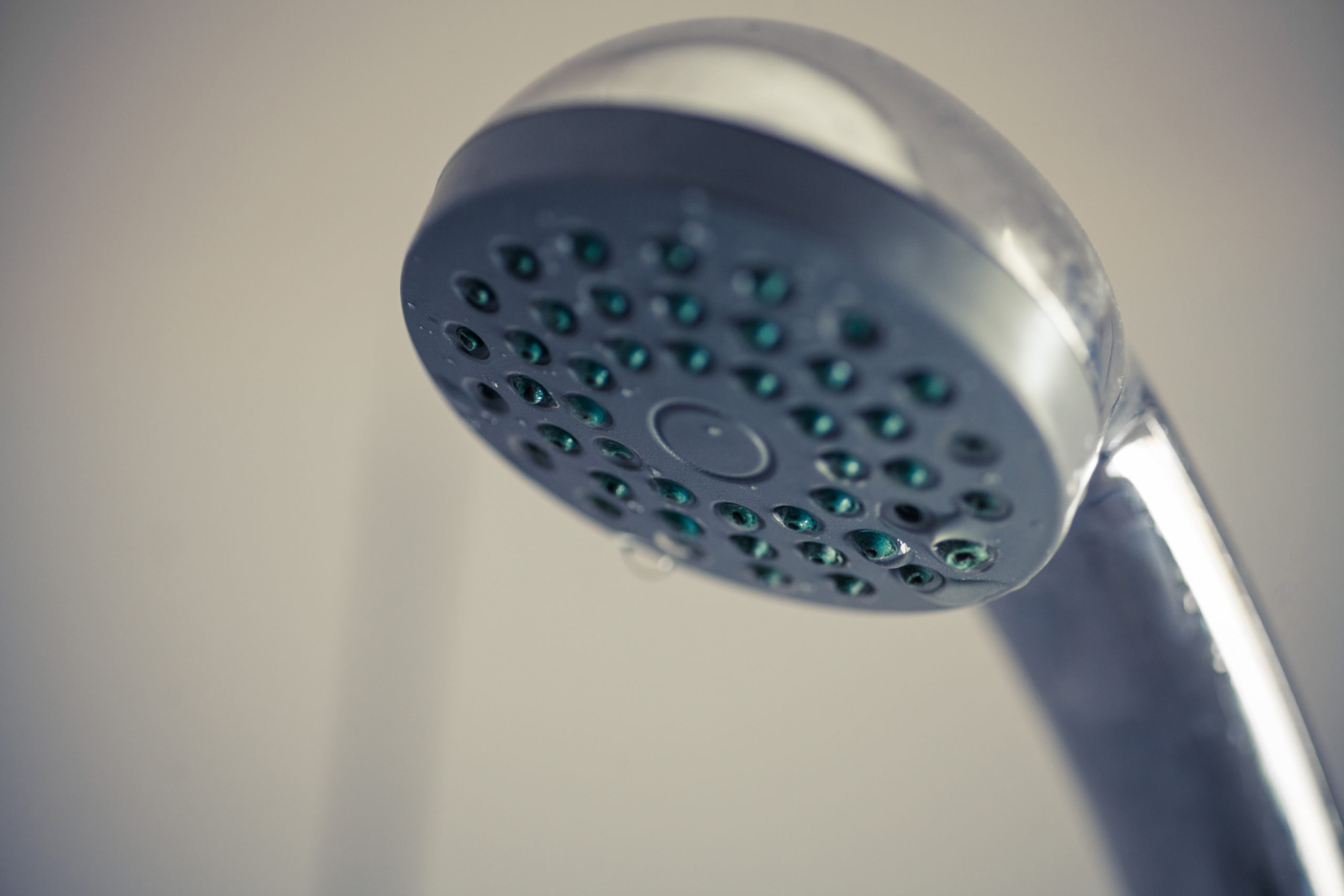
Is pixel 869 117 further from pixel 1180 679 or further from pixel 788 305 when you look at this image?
pixel 1180 679

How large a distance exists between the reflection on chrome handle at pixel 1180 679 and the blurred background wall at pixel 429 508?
7.1 inches

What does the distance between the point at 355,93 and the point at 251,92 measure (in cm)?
5

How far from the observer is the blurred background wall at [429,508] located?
46cm

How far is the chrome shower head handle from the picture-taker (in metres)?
0.13

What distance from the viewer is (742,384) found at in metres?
0.15

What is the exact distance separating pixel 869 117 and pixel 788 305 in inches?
1.7

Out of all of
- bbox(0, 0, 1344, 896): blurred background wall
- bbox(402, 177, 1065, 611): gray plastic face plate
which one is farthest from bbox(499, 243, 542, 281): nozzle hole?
bbox(0, 0, 1344, 896): blurred background wall

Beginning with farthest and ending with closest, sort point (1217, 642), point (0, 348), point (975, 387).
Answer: point (0, 348) → point (1217, 642) → point (975, 387)

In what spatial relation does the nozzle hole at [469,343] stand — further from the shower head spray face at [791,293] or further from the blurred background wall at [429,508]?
the blurred background wall at [429,508]

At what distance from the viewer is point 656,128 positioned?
5.2 inches

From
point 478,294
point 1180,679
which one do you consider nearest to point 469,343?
point 478,294

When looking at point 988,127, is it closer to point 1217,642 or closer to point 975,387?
point 975,387

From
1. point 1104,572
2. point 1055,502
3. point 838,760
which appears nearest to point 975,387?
point 1055,502

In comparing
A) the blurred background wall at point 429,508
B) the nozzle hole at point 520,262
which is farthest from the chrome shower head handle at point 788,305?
the blurred background wall at point 429,508
